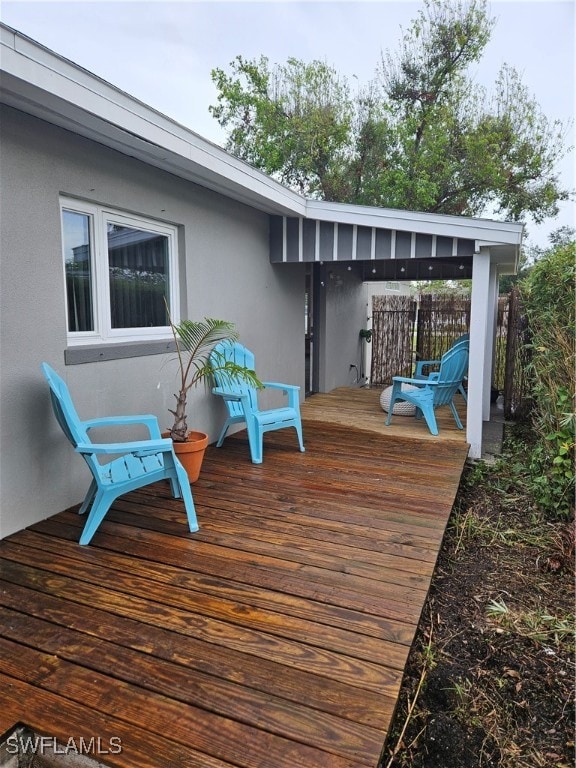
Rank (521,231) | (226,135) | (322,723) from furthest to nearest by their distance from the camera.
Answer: (226,135) → (521,231) → (322,723)

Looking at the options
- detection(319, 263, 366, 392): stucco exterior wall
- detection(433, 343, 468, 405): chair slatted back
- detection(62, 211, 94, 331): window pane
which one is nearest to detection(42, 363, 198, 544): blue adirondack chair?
detection(62, 211, 94, 331): window pane

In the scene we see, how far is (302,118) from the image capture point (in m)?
13.9

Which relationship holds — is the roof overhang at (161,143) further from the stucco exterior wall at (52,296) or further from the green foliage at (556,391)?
the green foliage at (556,391)

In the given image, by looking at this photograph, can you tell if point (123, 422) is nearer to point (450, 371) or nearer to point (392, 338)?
point (450, 371)

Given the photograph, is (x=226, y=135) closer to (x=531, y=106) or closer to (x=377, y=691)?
(x=531, y=106)

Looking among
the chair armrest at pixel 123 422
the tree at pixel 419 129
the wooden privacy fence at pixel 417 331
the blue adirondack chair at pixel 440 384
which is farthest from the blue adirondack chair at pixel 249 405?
the tree at pixel 419 129

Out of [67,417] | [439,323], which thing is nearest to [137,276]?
[67,417]

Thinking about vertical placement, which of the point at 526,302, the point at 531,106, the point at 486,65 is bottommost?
the point at 526,302

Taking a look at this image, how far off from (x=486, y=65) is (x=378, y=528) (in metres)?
14.5

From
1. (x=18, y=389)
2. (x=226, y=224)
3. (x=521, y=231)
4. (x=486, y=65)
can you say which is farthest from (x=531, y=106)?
(x=18, y=389)

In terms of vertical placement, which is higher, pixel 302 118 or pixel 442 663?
pixel 302 118

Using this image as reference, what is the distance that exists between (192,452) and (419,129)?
13.0 m

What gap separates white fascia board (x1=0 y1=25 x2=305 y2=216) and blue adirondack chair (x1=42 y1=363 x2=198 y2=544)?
138 cm

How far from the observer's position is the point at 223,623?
79.3 inches
